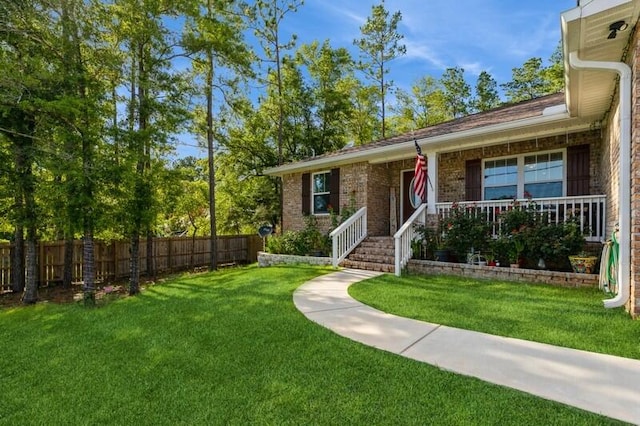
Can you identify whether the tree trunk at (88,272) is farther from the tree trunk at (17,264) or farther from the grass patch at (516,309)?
the grass patch at (516,309)

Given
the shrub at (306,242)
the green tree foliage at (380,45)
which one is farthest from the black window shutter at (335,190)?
the green tree foliage at (380,45)

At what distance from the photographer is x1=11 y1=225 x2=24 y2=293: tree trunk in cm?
957

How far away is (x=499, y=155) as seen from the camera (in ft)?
28.1

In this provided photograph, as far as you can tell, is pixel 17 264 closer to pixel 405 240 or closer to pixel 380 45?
pixel 405 240

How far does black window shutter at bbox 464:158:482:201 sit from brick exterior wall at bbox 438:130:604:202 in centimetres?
13

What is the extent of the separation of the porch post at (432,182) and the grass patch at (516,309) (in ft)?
8.17

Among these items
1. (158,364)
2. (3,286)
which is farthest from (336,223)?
(3,286)

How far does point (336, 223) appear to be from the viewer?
10.7m

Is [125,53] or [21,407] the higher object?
[125,53]

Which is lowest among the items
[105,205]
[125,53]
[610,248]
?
[610,248]

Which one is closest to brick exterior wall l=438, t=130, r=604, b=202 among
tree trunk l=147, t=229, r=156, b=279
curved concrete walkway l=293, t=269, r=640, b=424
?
curved concrete walkway l=293, t=269, r=640, b=424

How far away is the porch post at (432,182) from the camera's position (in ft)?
28.9

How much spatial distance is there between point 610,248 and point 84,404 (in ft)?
21.6

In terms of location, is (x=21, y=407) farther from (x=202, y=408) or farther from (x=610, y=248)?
(x=610, y=248)
